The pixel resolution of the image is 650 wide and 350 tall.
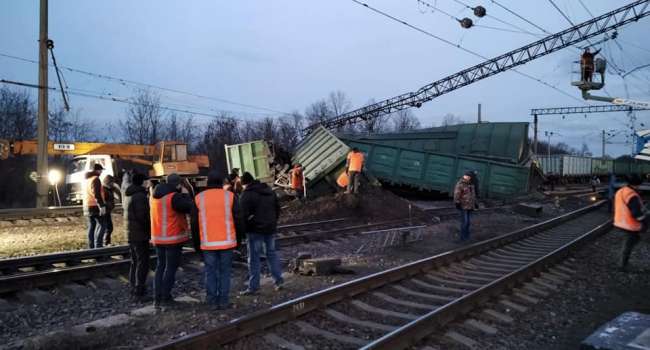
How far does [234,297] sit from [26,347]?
8.49ft

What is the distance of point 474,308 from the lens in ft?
19.5

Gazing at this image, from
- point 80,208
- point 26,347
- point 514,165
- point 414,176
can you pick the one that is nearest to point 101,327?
point 26,347

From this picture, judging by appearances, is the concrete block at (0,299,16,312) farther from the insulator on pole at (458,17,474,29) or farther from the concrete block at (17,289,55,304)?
the insulator on pole at (458,17,474,29)

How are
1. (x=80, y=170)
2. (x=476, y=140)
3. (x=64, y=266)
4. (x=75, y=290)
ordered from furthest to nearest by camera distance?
(x=476, y=140)
(x=80, y=170)
(x=64, y=266)
(x=75, y=290)

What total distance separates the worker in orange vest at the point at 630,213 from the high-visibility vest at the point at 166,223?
7633mm

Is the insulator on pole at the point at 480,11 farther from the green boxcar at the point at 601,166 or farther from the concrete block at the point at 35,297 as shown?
the green boxcar at the point at 601,166

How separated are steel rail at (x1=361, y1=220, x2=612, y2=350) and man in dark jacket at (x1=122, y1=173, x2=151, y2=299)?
143 inches

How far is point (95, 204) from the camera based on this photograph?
9711mm

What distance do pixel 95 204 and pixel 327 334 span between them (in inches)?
272

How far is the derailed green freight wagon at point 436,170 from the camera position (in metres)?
21.2

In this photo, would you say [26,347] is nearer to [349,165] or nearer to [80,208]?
[349,165]

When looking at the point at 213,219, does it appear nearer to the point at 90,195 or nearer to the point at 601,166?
the point at 90,195

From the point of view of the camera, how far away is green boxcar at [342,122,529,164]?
23.6 m

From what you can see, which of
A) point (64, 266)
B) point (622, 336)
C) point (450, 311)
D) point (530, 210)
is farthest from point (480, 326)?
point (530, 210)
